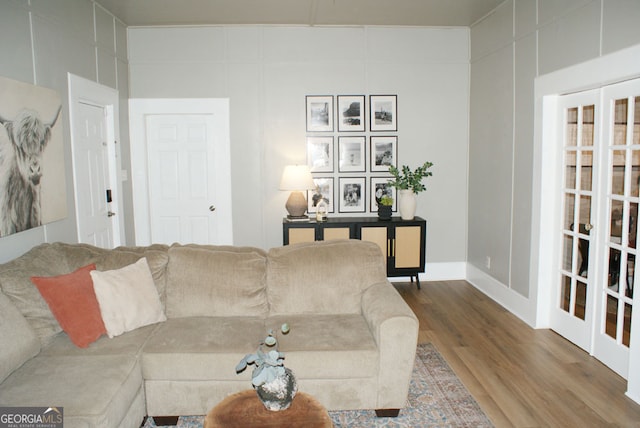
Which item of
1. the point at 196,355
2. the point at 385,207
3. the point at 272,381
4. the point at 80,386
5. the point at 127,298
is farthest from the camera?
the point at 385,207

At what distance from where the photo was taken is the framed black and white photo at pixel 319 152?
5605mm

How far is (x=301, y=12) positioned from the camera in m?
4.89

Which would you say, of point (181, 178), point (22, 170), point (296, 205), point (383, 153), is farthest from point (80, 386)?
point (383, 153)

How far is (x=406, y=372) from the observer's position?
276 centimetres

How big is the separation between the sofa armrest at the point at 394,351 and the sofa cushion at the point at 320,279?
49 centimetres

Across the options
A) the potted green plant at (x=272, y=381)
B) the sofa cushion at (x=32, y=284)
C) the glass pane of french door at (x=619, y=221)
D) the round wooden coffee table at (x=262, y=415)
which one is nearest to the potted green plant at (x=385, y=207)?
the glass pane of french door at (x=619, y=221)

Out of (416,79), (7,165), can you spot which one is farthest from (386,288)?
(416,79)

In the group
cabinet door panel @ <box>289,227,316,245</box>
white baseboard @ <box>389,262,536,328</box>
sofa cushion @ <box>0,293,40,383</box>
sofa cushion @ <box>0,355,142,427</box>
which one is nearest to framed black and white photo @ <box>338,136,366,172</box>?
cabinet door panel @ <box>289,227,316,245</box>

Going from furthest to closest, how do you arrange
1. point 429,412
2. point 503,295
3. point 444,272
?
point 444,272, point 503,295, point 429,412

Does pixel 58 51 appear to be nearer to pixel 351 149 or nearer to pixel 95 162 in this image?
pixel 95 162

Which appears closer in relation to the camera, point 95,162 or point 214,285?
point 214,285

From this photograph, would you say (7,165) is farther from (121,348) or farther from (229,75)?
(229,75)

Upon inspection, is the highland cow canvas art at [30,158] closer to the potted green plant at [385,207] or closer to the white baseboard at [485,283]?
the potted green plant at [385,207]

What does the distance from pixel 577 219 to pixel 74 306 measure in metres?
A: 3.63
